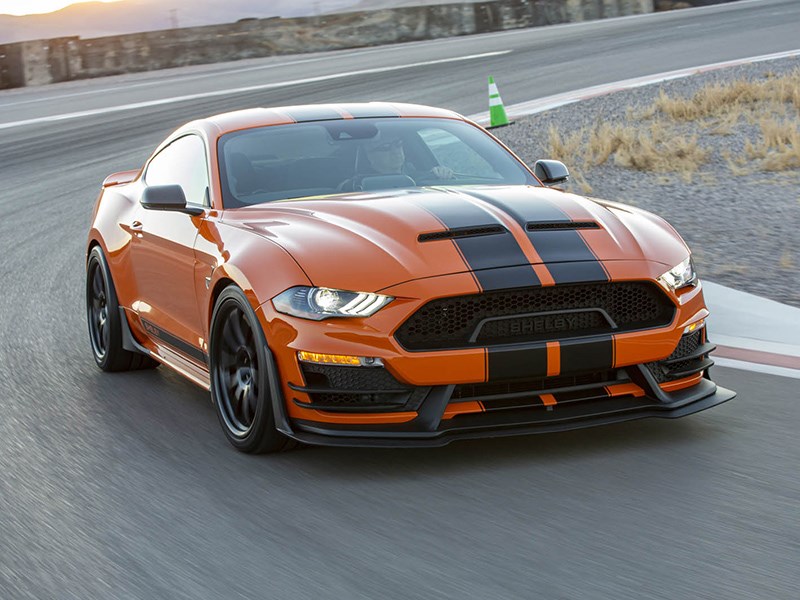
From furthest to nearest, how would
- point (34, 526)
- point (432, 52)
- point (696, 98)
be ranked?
point (432, 52), point (696, 98), point (34, 526)

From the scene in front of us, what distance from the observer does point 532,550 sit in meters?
4.02

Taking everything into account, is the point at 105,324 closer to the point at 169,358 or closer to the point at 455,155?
the point at 169,358

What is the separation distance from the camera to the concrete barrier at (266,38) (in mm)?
29172

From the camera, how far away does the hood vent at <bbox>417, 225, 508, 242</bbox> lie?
199 inches

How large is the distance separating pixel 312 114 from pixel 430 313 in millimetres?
2138

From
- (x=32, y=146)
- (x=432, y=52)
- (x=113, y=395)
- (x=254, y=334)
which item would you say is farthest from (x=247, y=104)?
(x=254, y=334)

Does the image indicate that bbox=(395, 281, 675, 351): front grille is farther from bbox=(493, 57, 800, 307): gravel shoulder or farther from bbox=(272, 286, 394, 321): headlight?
bbox=(493, 57, 800, 307): gravel shoulder

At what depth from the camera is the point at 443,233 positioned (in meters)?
5.08

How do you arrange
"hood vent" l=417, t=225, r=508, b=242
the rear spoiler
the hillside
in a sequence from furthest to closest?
the hillside < the rear spoiler < "hood vent" l=417, t=225, r=508, b=242

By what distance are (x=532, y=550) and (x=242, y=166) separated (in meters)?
2.89

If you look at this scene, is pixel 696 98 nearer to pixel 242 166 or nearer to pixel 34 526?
pixel 242 166

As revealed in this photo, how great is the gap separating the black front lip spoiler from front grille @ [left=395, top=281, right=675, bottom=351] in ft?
0.66

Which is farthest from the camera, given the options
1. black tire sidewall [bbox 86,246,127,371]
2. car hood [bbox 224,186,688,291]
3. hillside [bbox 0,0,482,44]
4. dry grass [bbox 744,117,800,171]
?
hillside [bbox 0,0,482,44]

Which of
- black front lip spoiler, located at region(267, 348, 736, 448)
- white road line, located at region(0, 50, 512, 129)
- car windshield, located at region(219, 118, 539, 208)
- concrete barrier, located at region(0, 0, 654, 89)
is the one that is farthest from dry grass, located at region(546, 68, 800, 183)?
concrete barrier, located at region(0, 0, 654, 89)
